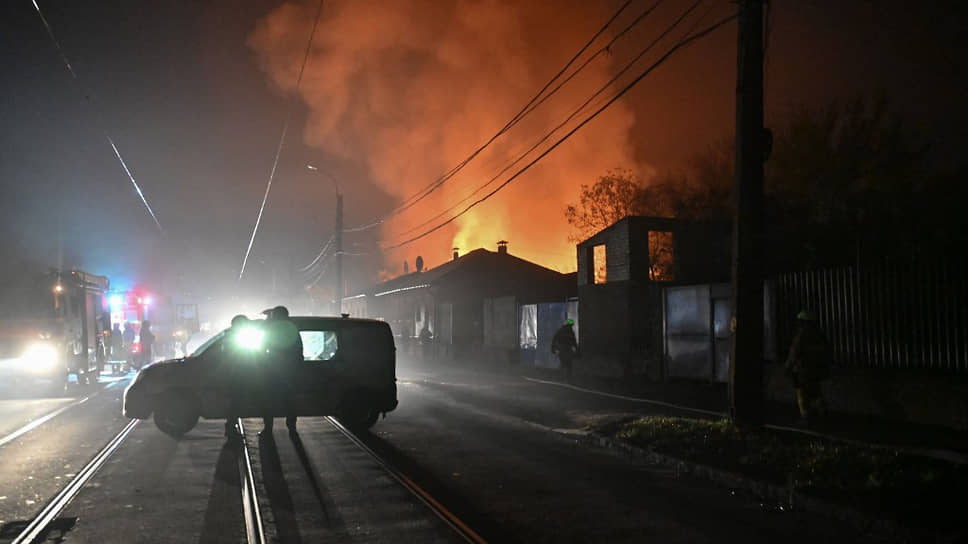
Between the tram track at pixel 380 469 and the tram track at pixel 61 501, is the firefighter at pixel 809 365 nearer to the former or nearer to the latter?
the tram track at pixel 380 469

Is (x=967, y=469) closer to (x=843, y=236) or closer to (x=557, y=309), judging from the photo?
(x=557, y=309)

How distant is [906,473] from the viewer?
332 inches

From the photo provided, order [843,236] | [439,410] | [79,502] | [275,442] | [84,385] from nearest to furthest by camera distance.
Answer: [79,502] → [275,442] → [439,410] → [84,385] → [843,236]

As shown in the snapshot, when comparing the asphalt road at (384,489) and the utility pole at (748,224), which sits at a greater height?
the utility pole at (748,224)

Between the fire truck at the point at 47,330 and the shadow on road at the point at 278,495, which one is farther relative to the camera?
the fire truck at the point at 47,330

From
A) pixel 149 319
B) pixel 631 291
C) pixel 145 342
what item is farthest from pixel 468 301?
pixel 631 291

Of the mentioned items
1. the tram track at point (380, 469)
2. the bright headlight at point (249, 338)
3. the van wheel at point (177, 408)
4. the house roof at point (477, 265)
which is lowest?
the tram track at point (380, 469)

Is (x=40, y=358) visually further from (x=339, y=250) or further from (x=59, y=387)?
(x=339, y=250)

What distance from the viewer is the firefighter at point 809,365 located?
1292 centimetres

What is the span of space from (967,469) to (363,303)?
65.4 metres

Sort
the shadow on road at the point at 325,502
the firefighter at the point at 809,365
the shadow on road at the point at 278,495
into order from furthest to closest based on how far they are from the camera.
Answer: the firefighter at the point at 809,365 < the shadow on road at the point at 325,502 < the shadow on road at the point at 278,495

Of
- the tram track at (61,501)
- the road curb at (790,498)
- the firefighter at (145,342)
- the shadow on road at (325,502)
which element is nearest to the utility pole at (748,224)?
the road curb at (790,498)

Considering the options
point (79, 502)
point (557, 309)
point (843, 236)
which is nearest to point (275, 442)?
point (79, 502)

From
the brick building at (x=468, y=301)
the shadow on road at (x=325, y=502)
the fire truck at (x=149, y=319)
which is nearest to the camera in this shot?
the shadow on road at (x=325, y=502)
